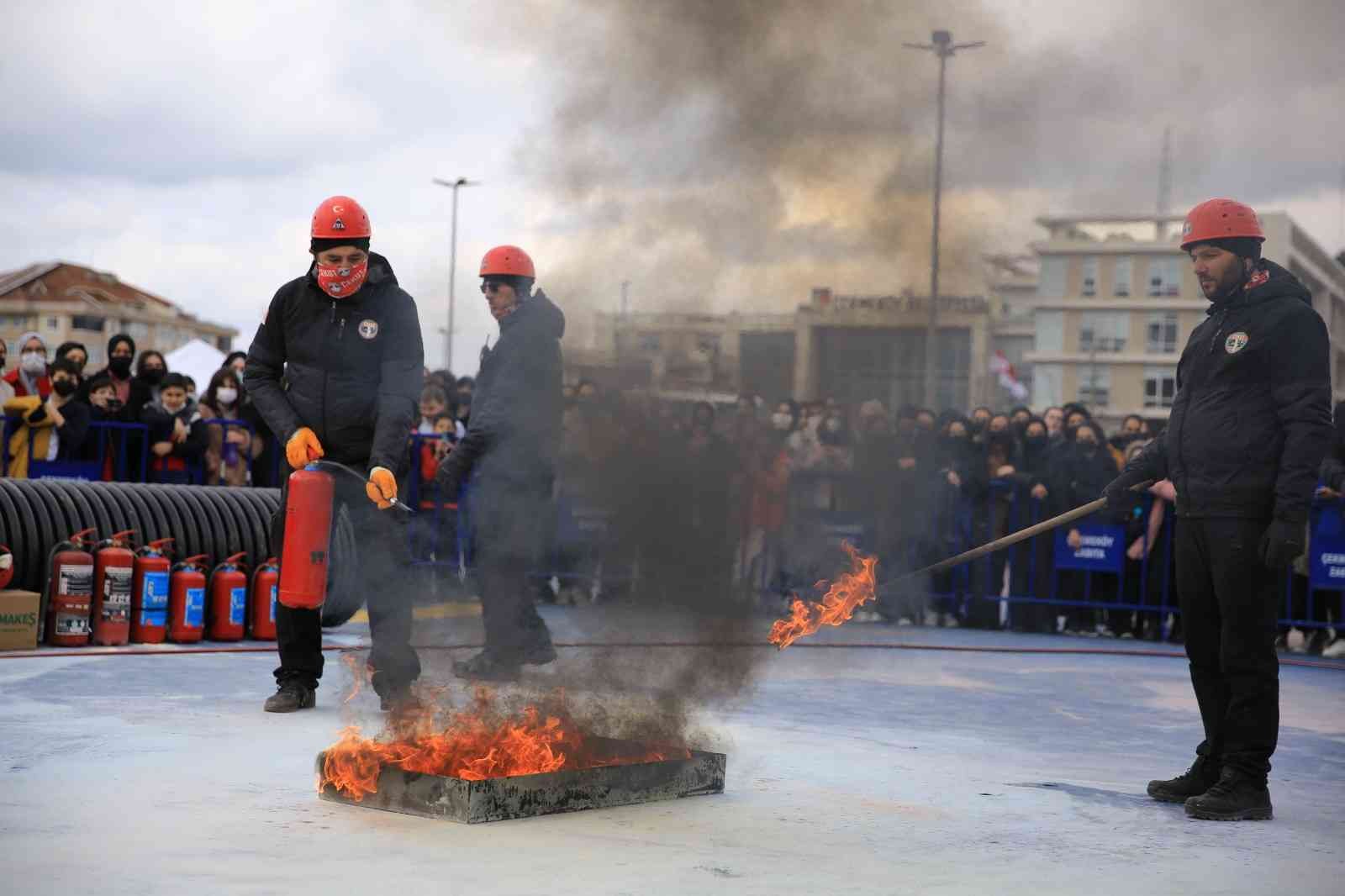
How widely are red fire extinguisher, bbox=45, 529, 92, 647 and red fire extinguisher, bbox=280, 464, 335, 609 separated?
3.72 m

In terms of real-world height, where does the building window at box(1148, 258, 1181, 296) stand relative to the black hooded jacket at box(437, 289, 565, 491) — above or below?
above

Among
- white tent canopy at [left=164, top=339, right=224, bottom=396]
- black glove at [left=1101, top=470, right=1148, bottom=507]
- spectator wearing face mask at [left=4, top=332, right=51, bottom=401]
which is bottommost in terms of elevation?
black glove at [left=1101, top=470, right=1148, bottom=507]

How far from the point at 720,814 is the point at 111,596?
19.5ft

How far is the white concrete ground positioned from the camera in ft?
14.1

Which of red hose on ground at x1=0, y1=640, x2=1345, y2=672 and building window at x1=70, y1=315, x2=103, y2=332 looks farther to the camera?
building window at x1=70, y1=315, x2=103, y2=332

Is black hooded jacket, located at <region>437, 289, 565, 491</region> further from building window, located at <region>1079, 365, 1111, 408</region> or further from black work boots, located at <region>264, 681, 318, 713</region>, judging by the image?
building window, located at <region>1079, 365, 1111, 408</region>

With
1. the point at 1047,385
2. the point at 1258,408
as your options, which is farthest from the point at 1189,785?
the point at 1047,385

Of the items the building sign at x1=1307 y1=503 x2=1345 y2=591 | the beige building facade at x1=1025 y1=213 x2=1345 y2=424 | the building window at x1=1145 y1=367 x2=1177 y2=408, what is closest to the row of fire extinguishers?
the building sign at x1=1307 y1=503 x2=1345 y2=591

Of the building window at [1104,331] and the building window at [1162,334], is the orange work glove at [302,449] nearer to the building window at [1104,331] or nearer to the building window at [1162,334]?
the building window at [1104,331]

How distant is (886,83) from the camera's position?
5023 mm

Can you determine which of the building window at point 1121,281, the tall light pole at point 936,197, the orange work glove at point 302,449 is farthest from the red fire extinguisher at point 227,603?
the building window at point 1121,281

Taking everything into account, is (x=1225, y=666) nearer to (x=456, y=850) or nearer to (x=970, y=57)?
(x=970, y=57)

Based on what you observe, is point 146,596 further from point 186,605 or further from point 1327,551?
point 1327,551

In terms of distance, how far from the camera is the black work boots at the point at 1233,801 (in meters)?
5.73
